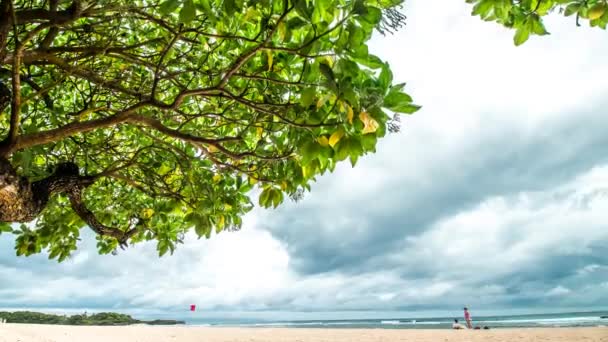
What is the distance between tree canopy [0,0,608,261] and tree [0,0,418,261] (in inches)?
0.4

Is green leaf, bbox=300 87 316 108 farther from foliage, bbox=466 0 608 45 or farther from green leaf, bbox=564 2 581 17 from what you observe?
green leaf, bbox=564 2 581 17

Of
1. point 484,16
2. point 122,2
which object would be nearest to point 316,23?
point 484,16

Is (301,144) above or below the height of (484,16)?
below

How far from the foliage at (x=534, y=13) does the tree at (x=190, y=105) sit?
28.2 inches

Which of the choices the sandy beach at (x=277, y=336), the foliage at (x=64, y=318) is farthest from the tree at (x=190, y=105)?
the foliage at (x=64, y=318)

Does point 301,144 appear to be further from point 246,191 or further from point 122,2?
point 122,2

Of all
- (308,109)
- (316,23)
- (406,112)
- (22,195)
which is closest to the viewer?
(406,112)

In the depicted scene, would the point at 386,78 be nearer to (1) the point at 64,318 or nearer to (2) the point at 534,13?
(2) the point at 534,13

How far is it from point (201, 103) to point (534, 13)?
3.28m

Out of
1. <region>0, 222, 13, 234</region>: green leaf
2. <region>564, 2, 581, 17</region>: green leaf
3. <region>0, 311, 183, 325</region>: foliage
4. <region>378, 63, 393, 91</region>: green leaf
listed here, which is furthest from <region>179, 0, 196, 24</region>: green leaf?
<region>0, 311, 183, 325</region>: foliage

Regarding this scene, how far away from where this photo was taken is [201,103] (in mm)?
4363

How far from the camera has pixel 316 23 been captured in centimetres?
182

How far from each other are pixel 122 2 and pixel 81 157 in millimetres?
2396

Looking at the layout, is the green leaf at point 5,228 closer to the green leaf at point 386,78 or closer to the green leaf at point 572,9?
the green leaf at point 386,78
